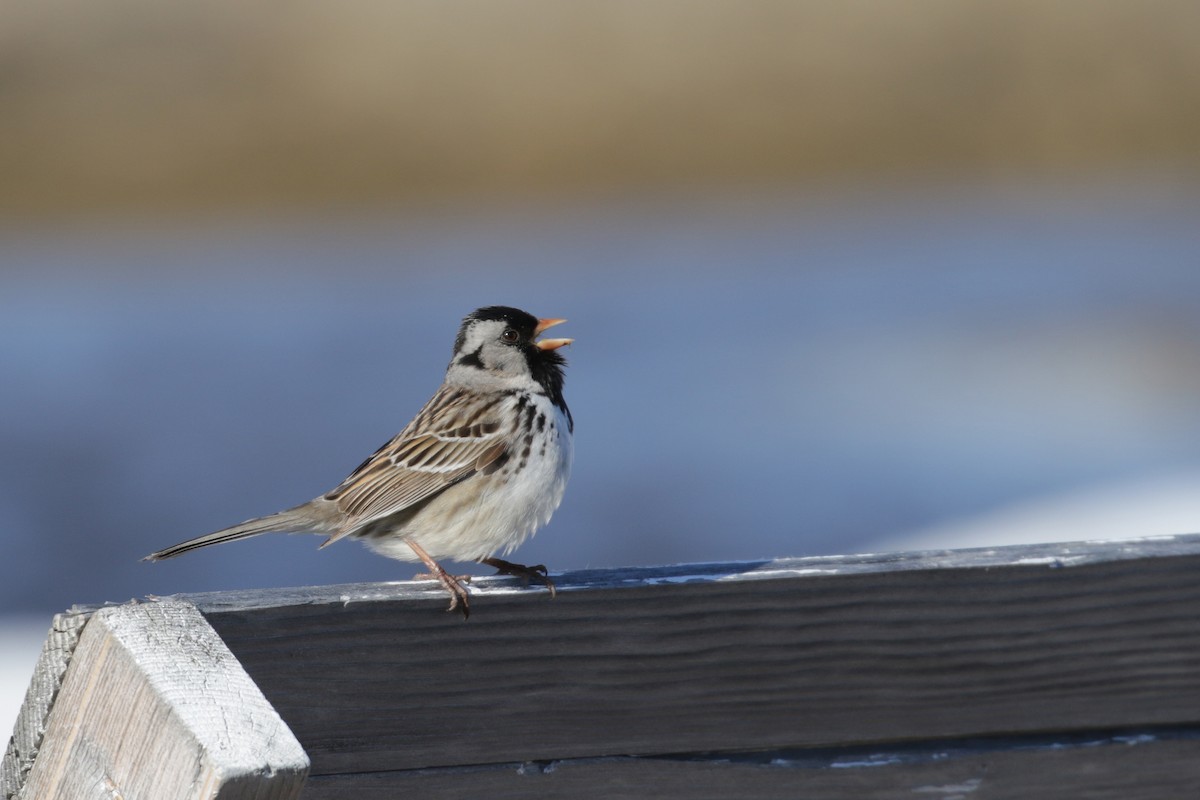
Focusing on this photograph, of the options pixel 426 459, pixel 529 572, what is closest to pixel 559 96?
pixel 426 459

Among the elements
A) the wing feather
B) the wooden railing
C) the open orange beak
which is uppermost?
the open orange beak

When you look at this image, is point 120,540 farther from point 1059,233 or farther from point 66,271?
point 1059,233

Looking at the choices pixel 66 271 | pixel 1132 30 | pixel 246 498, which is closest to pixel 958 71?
pixel 1132 30

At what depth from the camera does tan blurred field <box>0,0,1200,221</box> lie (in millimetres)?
13562

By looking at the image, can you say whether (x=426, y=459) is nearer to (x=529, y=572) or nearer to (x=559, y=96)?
(x=529, y=572)

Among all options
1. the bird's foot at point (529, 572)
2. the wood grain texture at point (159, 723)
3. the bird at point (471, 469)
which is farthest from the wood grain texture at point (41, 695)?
the bird at point (471, 469)

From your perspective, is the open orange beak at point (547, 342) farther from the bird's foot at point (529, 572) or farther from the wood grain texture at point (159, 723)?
the wood grain texture at point (159, 723)

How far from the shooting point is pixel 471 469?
3760mm

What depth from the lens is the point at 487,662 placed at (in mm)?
2189

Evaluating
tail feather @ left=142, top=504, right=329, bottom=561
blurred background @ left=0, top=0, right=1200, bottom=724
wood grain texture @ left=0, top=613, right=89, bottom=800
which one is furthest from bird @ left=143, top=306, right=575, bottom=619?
blurred background @ left=0, top=0, right=1200, bottom=724

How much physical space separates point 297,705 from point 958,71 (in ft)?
42.0

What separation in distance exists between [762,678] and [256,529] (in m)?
1.80

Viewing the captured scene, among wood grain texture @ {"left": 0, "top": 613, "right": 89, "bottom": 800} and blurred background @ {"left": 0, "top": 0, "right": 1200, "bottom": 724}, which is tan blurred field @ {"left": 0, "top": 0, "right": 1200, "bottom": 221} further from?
wood grain texture @ {"left": 0, "top": 613, "right": 89, "bottom": 800}

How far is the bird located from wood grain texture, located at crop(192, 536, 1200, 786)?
44.9 inches
